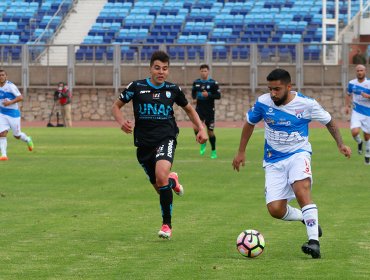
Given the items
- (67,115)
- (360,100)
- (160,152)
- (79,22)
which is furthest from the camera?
(79,22)

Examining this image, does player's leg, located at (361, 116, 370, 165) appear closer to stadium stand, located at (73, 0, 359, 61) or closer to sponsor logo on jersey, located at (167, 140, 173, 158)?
sponsor logo on jersey, located at (167, 140, 173, 158)

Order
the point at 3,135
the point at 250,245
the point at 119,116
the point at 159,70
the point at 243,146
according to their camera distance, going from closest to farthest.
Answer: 1. the point at 250,245
2. the point at 243,146
3. the point at 159,70
4. the point at 119,116
5. the point at 3,135

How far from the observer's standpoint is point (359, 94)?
25.9 meters

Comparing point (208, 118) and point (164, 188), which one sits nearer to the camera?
point (164, 188)

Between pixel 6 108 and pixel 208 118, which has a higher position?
pixel 6 108

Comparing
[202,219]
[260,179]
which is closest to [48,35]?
[260,179]

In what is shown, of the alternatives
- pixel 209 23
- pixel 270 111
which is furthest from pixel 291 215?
pixel 209 23

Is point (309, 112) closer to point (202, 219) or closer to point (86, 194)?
point (202, 219)

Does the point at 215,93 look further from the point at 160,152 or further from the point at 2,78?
the point at 160,152

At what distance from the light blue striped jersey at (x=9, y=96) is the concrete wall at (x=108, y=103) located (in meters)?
24.4

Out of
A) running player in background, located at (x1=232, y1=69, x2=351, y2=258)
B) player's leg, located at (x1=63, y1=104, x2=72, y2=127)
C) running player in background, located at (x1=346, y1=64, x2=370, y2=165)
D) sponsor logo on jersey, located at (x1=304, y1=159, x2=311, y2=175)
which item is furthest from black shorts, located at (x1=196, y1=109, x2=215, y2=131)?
player's leg, located at (x1=63, y1=104, x2=72, y2=127)

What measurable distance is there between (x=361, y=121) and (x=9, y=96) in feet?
29.1

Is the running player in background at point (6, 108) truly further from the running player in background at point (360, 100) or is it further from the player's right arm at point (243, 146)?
the player's right arm at point (243, 146)

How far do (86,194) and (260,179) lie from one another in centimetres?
442
